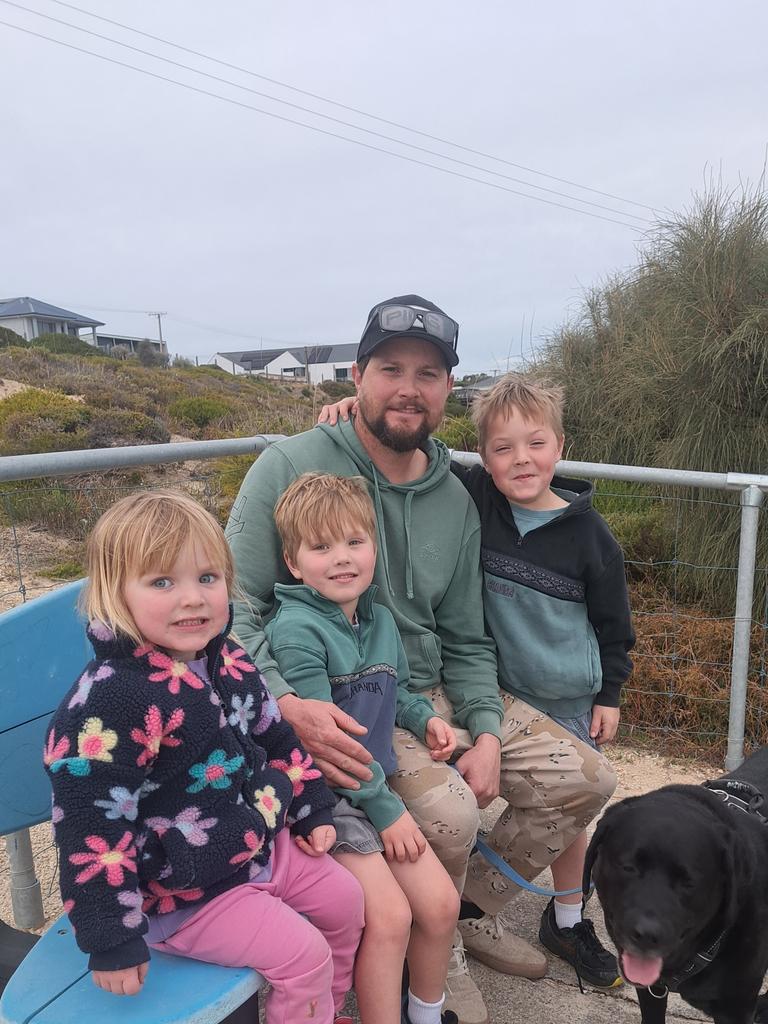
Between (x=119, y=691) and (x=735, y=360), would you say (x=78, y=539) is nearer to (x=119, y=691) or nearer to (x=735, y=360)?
(x=735, y=360)

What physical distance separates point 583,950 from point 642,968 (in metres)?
0.73

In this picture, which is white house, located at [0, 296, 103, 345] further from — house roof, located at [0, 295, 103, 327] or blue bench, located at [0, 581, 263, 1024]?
blue bench, located at [0, 581, 263, 1024]

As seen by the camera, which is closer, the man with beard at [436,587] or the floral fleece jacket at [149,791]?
the floral fleece jacket at [149,791]

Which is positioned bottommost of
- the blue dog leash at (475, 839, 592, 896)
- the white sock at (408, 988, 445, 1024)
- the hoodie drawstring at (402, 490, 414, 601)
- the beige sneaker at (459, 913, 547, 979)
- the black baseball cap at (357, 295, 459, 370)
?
the beige sneaker at (459, 913, 547, 979)

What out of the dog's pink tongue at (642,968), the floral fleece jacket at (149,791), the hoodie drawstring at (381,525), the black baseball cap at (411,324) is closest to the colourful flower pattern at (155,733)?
the floral fleece jacket at (149,791)

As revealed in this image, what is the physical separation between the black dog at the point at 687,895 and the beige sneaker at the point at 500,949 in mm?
433

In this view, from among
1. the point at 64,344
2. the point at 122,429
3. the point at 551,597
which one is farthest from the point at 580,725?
the point at 64,344

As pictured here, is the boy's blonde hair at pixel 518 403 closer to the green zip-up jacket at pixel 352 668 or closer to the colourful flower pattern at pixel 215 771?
the green zip-up jacket at pixel 352 668

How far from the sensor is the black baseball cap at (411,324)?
2.46m

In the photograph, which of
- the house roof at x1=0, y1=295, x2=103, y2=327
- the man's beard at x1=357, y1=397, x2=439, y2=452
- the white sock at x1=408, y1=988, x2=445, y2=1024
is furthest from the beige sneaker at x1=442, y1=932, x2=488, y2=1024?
the house roof at x1=0, y1=295, x2=103, y2=327

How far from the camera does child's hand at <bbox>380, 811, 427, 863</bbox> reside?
1.96 m

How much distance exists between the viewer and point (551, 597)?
247cm

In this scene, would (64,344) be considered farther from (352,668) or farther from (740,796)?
(740,796)

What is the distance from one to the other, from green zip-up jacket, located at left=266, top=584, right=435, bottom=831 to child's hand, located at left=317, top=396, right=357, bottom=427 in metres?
0.69
